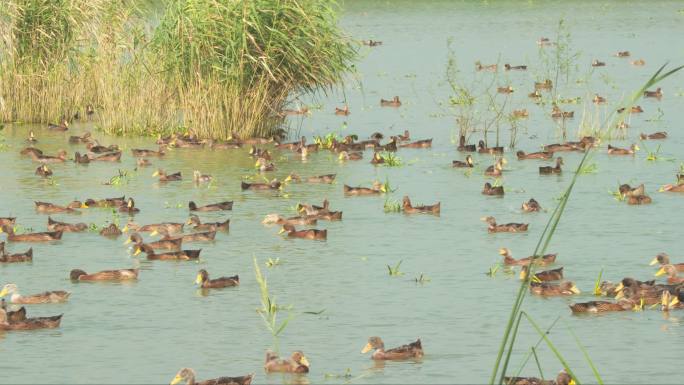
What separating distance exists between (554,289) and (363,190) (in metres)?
7.21

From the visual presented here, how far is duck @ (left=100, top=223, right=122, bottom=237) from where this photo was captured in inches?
707

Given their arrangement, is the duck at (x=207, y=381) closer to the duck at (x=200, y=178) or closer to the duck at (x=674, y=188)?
the duck at (x=200, y=178)

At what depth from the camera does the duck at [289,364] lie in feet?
37.0

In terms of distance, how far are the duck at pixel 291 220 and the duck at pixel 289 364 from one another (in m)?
7.05

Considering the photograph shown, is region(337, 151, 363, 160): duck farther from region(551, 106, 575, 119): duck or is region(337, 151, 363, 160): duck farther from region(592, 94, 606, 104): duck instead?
region(592, 94, 606, 104): duck

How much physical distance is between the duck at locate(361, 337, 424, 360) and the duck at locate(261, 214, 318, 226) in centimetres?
677

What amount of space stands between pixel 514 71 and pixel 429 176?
2046 cm

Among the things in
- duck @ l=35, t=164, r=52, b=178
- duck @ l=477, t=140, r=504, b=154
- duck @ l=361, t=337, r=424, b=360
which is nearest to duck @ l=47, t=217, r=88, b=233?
duck @ l=35, t=164, r=52, b=178

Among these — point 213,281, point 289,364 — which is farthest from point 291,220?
point 289,364

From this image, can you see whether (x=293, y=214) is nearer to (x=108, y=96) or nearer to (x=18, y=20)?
(x=108, y=96)

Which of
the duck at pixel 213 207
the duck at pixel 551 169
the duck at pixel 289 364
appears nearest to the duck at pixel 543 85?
the duck at pixel 551 169

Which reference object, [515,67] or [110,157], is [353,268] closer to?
[110,157]

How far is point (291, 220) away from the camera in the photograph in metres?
18.7

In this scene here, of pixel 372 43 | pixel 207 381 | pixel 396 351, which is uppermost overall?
pixel 372 43
